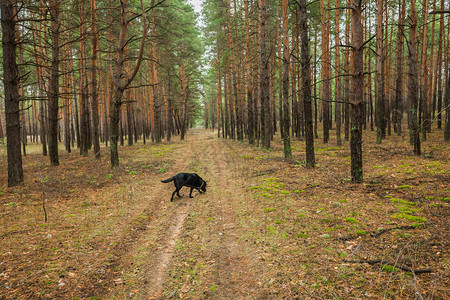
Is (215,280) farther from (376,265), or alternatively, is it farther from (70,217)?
(70,217)

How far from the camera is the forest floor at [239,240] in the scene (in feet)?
11.8

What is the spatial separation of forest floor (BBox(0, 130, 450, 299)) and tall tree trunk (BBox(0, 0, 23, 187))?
1592mm

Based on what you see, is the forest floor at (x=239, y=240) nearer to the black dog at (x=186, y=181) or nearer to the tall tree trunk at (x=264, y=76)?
the black dog at (x=186, y=181)

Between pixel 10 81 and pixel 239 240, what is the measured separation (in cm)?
1041

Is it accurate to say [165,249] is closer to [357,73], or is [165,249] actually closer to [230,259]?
[230,259]

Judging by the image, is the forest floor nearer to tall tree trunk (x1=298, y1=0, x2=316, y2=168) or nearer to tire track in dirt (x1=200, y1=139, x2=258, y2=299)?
tire track in dirt (x1=200, y1=139, x2=258, y2=299)

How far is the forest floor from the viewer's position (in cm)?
359

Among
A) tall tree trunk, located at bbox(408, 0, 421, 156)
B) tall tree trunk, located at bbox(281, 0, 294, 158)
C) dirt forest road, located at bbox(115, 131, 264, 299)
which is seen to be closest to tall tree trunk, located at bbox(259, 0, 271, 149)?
tall tree trunk, located at bbox(281, 0, 294, 158)

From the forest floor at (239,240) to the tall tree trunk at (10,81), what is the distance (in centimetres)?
159

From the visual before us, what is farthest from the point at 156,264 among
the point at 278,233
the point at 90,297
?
the point at 278,233

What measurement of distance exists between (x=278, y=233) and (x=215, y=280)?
1951 mm

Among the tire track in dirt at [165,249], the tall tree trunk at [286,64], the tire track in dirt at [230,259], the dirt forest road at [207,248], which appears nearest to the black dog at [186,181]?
the dirt forest road at [207,248]

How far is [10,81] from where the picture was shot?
351 inches

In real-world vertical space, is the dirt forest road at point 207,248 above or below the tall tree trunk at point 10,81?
below
